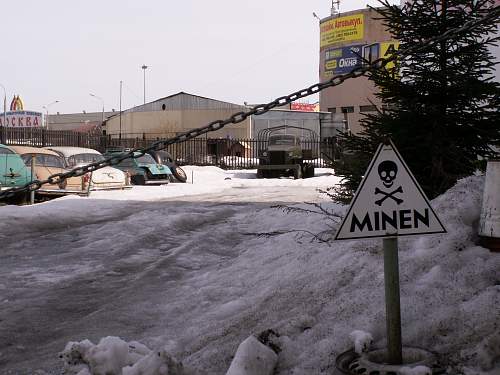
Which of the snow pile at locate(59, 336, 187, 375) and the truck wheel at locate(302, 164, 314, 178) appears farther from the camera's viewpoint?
the truck wheel at locate(302, 164, 314, 178)

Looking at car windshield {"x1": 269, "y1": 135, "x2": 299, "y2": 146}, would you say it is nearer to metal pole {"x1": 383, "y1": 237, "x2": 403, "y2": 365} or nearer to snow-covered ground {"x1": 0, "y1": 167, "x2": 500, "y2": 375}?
snow-covered ground {"x1": 0, "y1": 167, "x2": 500, "y2": 375}

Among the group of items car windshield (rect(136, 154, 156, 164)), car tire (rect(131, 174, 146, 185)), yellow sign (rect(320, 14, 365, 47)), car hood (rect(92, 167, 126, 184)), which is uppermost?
yellow sign (rect(320, 14, 365, 47))

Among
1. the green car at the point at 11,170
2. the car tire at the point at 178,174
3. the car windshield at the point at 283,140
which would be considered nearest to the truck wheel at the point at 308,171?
the car windshield at the point at 283,140

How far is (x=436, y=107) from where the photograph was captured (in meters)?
7.69

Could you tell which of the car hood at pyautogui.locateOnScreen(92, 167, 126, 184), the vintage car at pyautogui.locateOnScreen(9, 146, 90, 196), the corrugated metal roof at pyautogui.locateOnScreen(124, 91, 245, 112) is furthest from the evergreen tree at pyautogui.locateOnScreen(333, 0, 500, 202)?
the corrugated metal roof at pyautogui.locateOnScreen(124, 91, 245, 112)

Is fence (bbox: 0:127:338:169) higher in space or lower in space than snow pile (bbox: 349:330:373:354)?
higher

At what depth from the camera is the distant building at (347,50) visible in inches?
2501

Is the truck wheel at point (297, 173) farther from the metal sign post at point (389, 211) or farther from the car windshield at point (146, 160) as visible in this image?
the metal sign post at point (389, 211)

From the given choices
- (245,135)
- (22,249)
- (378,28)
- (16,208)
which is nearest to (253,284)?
(22,249)

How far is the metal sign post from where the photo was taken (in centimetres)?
323

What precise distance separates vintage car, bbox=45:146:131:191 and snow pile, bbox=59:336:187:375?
15757 millimetres

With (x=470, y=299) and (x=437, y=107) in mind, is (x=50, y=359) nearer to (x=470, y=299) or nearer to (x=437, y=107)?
(x=470, y=299)

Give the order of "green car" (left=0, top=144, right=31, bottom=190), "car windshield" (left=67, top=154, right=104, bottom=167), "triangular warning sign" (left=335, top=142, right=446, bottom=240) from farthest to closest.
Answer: "car windshield" (left=67, top=154, right=104, bottom=167)
"green car" (left=0, top=144, right=31, bottom=190)
"triangular warning sign" (left=335, top=142, right=446, bottom=240)

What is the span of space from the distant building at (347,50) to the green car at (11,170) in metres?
48.8
